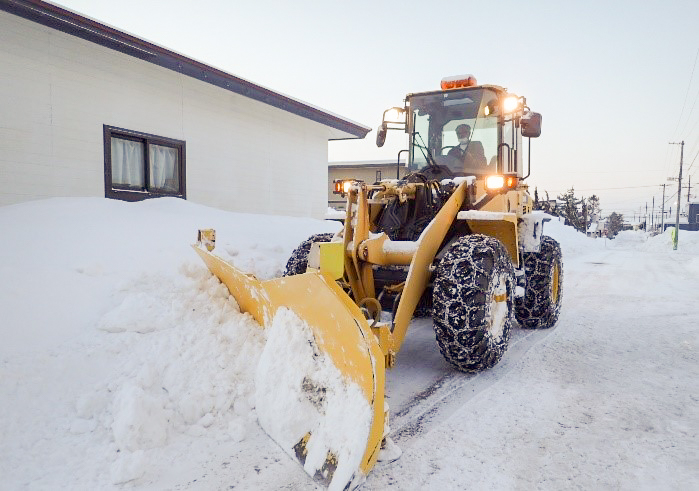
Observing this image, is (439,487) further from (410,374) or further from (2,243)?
(2,243)

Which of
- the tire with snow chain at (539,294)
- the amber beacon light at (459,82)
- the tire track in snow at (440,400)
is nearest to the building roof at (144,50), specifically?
the amber beacon light at (459,82)

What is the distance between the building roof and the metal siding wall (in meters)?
0.28

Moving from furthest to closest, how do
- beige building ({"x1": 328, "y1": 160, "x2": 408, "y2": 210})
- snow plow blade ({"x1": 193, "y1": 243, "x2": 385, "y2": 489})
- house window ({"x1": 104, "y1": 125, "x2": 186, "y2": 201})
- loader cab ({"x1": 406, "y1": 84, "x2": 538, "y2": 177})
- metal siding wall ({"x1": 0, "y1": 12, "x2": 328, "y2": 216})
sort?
beige building ({"x1": 328, "y1": 160, "x2": 408, "y2": 210}) < house window ({"x1": 104, "y1": 125, "x2": 186, "y2": 201}) < metal siding wall ({"x1": 0, "y1": 12, "x2": 328, "y2": 216}) < loader cab ({"x1": 406, "y1": 84, "x2": 538, "y2": 177}) < snow plow blade ({"x1": 193, "y1": 243, "x2": 385, "y2": 489})

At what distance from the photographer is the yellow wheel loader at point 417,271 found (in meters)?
2.62

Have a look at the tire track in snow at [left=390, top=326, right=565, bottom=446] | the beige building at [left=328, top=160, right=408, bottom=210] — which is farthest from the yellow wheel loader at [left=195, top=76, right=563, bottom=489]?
the beige building at [left=328, top=160, right=408, bottom=210]

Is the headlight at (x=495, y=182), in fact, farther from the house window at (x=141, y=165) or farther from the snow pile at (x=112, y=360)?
the house window at (x=141, y=165)

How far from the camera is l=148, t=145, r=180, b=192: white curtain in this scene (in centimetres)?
892

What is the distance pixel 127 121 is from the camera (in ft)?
27.4

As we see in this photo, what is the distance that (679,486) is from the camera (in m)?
2.45

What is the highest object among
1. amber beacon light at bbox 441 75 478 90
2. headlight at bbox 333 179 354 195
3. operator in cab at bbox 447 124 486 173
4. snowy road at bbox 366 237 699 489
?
amber beacon light at bbox 441 75 478 90

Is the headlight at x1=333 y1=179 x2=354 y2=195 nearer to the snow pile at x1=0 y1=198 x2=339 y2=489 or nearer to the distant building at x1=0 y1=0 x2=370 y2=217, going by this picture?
the snow pile at x1=0 y1=198 x2=339 y2=489

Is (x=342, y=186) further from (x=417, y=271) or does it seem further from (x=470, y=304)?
(x=470, y=304)

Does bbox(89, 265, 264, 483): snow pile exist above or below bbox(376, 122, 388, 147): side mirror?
below

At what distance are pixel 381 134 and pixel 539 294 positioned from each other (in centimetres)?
276
